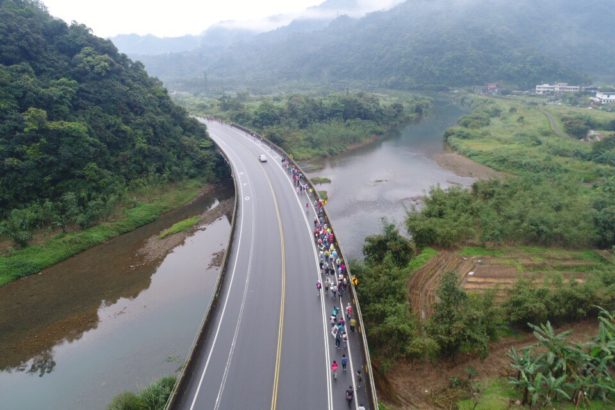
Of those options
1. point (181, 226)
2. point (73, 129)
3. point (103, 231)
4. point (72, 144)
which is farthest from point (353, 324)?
point (73, 129)

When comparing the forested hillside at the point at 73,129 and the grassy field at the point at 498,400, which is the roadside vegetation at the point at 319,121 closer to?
the forested hillside at the point at 73,129

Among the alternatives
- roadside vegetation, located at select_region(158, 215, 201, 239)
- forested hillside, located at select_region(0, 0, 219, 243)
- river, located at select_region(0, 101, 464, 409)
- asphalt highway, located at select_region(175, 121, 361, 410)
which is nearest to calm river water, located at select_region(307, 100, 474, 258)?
river, located at select_region(0, 101, 464, 409)

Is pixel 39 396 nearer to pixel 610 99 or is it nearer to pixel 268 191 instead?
pixel 268 191

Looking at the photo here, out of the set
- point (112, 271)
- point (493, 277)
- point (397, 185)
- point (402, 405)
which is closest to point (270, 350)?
point (402, 405)

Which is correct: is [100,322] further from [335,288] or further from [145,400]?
[335,288]

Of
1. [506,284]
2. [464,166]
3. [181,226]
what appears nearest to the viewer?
[506,284]

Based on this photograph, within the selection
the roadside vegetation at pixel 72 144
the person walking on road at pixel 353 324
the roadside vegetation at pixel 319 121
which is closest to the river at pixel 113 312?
the roadside vegetation at pixel 72 144
